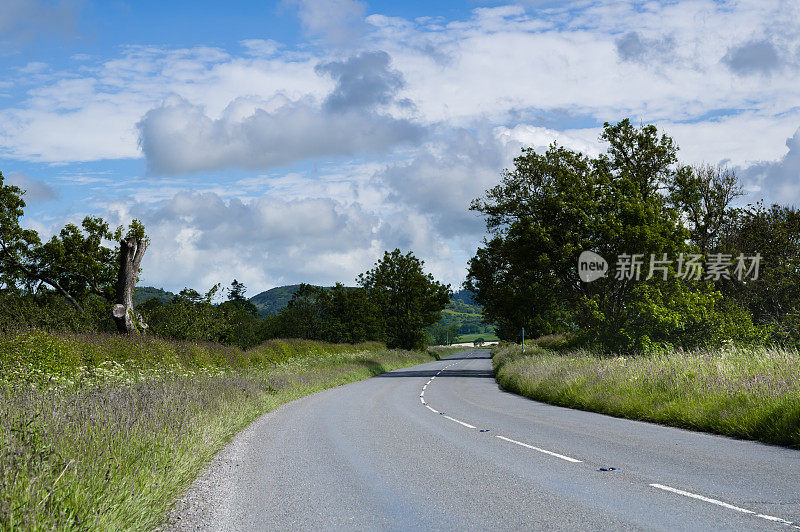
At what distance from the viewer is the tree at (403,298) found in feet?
250

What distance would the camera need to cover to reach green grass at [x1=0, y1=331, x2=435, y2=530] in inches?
201

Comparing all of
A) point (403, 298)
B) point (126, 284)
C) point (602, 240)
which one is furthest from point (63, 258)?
point (403, 298)

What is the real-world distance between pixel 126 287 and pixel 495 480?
23101mm

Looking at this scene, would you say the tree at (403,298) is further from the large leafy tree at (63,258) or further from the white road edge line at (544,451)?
the white road edge line at (544,451)

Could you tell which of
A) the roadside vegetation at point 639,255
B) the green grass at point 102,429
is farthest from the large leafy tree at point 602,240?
the green grass at point 102,429

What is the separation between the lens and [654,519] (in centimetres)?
584

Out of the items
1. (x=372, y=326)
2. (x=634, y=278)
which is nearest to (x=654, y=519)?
(x=634, y=278)

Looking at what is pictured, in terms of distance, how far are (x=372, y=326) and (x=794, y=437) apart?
211 feet

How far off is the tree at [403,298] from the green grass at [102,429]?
175ft

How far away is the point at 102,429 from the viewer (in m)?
7.94

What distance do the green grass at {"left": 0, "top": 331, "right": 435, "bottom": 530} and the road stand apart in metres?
0.53

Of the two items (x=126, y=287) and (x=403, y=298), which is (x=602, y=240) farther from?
(x=403, y=298)

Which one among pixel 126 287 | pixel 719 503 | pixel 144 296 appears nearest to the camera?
pixel 719 503

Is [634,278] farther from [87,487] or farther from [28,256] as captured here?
[28,256]
